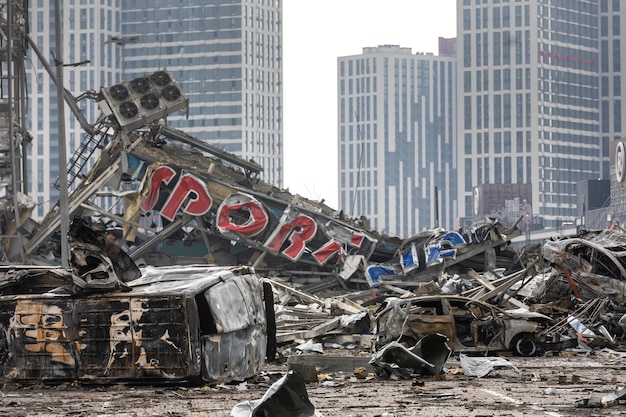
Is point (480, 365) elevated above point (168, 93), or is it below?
below

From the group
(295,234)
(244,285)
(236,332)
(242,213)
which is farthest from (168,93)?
(236,332)

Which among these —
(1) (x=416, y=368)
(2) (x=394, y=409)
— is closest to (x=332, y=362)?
(1) (x=416, y=368)

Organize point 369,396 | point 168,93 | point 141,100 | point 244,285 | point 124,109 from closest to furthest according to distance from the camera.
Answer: point 369,396 < point 244,285 < point 124,109 < point 141,100 < point 168,93

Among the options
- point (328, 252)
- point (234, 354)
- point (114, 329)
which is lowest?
point (234, 354)

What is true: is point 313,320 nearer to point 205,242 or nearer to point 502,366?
point 502,366

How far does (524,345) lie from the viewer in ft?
82.2

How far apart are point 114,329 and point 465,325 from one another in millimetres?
10917

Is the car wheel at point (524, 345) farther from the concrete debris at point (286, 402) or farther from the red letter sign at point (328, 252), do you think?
the red letter sign at point (328, 252)

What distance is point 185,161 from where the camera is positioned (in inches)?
2233

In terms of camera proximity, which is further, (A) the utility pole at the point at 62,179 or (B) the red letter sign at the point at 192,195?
(B) the red letter sign at the point at 192,195

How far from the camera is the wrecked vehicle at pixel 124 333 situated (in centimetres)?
1608

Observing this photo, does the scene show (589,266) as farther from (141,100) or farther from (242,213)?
(141,100)

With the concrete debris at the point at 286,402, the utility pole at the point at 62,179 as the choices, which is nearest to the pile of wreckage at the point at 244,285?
the concrete debris at the point at 286,402

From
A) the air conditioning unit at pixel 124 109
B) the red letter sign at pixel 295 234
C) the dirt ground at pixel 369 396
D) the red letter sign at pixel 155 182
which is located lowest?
the dirt ground at pixel 369 396
